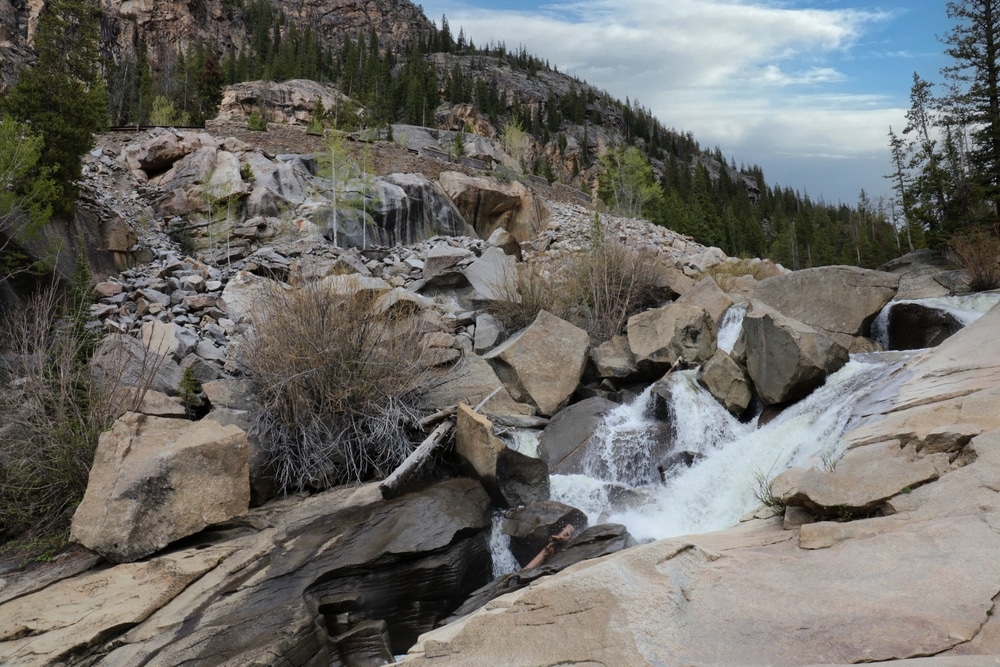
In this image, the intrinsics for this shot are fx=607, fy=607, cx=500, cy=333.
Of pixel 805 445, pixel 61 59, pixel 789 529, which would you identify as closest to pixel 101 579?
pixel 789 529

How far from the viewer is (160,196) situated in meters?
19.1

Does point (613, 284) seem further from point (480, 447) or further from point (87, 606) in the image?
point (87, 606)

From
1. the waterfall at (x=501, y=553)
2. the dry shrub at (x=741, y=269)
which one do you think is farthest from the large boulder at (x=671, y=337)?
the dry shrub at (x=741, y=269)

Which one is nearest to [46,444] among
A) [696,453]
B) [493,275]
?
[696,453]

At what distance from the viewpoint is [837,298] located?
1129cm

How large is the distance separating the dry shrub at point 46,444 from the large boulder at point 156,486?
81 cm

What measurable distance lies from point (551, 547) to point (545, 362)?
4.06m

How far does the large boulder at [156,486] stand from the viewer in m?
5.42

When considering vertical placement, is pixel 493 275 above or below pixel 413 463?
above

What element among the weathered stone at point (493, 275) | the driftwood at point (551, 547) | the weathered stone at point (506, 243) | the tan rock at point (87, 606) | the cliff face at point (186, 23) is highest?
the cliff face at point (186, 23)

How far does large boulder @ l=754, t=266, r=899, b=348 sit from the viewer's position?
10.9 m

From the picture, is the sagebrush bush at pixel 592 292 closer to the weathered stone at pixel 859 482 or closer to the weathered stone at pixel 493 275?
the weathered stone at pixel 493 275

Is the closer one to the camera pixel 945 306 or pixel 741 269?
pixel 945 306

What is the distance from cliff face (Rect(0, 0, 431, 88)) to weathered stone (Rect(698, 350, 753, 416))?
51.7 metres
